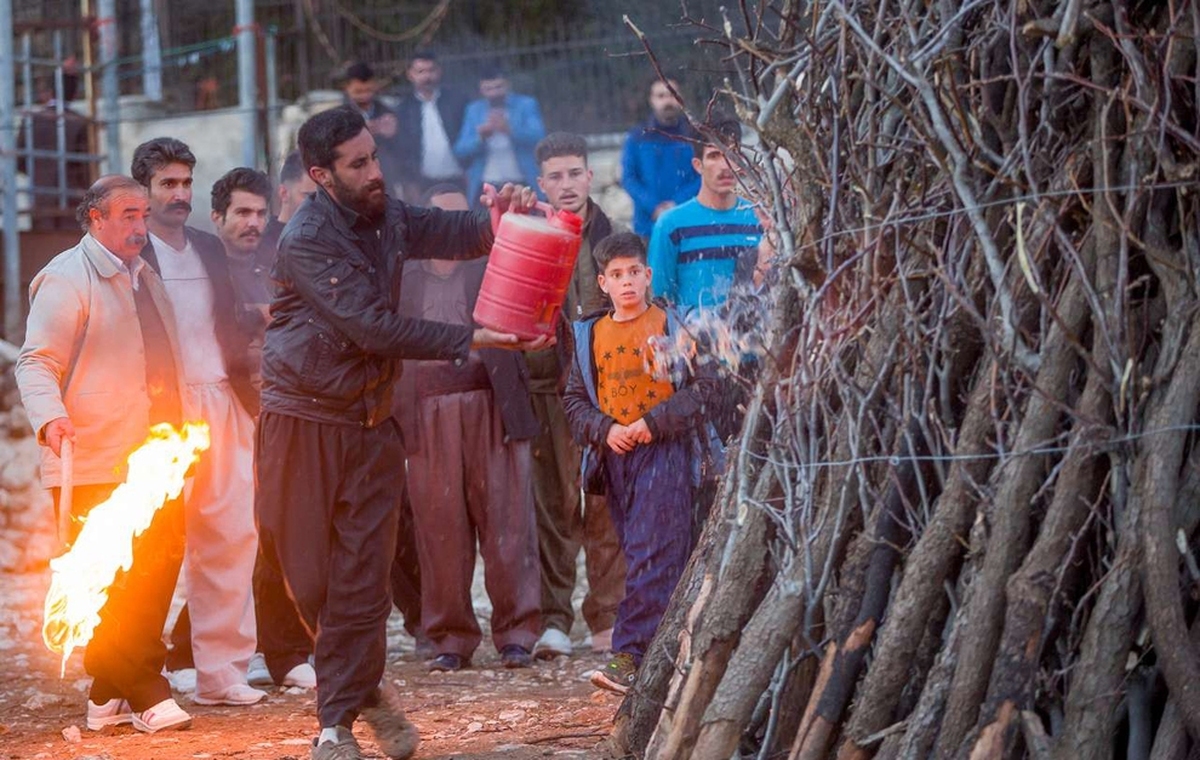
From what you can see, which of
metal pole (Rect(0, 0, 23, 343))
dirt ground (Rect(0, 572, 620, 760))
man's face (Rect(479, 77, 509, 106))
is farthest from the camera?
metal pole (Rect(0, 0, 23, 343))

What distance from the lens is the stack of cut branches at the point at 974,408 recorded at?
379cm

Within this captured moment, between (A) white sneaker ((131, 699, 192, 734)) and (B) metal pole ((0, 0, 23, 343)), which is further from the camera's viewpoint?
(B) metal pole ((0, 0, 23, 343))

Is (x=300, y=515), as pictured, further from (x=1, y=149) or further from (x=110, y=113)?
(x=110, y=113)

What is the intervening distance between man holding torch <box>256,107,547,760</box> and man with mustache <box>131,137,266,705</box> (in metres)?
1.62

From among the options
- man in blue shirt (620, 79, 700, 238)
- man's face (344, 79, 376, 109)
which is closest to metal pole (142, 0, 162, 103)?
man's face (344, 79, 376, 109)

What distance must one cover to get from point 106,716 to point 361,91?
507 centimetres

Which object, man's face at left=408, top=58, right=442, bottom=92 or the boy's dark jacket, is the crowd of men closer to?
the boy's dark jacket

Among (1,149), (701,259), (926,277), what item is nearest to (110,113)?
(1,149)

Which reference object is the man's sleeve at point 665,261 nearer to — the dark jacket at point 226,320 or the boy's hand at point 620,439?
the boy's hand at point 620,439

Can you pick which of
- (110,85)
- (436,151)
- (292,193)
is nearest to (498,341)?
(292,193)

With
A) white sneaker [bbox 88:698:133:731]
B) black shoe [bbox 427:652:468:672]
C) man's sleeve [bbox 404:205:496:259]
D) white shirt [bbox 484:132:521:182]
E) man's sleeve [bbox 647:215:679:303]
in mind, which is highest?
white shirt [bbox 484:132:521:182]

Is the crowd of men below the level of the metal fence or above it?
below

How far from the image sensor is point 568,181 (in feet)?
25.9

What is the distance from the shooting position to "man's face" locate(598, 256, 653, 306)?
6.64 meters
